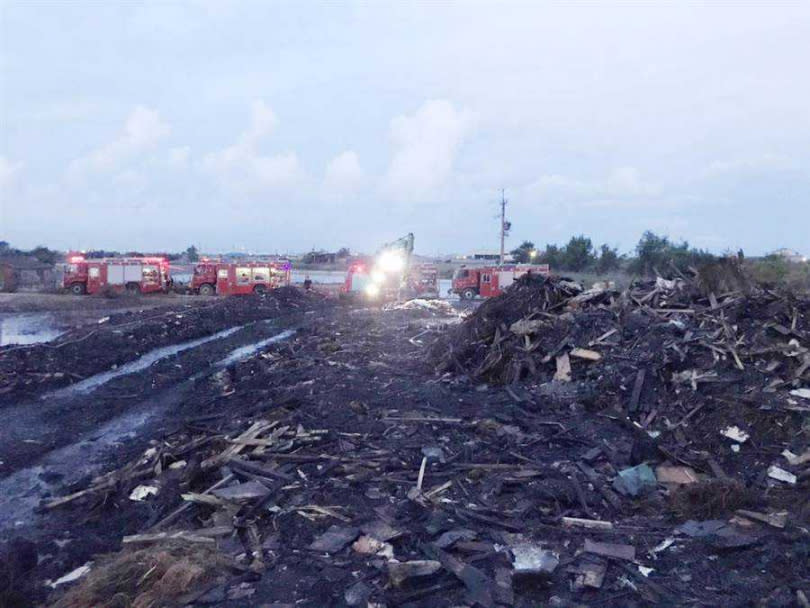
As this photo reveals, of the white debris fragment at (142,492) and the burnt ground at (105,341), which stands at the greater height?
the burnt ground at (105,341)

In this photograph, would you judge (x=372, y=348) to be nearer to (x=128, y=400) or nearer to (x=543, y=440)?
(x=128, y=400)

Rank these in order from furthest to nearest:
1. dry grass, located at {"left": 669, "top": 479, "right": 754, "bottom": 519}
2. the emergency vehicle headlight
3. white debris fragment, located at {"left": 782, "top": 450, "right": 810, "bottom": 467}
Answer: the emergency vehicle headlight
white debris fragment, located at {"left": 782, "top": 450, "right": 810, "bottom": 467}
dry grass, located at {"left": 669, "top": 479, "right": 754, "bottom": 519}

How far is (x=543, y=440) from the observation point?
8734 millimetres

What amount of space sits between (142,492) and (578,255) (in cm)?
5546

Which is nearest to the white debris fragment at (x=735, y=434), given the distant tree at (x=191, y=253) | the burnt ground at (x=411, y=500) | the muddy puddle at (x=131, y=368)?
the burnt ground at (x=411, y=500)

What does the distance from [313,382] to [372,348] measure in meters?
4.88

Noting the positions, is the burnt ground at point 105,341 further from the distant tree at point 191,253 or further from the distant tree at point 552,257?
the distant tree at point 191,253

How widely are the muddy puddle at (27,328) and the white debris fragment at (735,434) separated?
20.8 meters

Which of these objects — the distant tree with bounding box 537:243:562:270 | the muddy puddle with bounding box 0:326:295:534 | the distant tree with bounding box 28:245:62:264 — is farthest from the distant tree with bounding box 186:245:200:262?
the muddy puddle with bounding box 0:326:295:534

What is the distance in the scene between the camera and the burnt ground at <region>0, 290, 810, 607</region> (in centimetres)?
528

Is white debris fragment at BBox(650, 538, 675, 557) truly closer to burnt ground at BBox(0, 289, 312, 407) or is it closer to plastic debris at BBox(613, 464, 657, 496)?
plastic debris at BBox(613, 464, 657, 496)

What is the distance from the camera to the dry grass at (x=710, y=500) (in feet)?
22.0

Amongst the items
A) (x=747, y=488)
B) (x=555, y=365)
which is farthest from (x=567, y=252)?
(x=747, y=488)

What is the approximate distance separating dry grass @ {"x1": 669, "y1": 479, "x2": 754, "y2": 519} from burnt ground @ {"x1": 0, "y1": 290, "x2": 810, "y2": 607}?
0.02 metres
